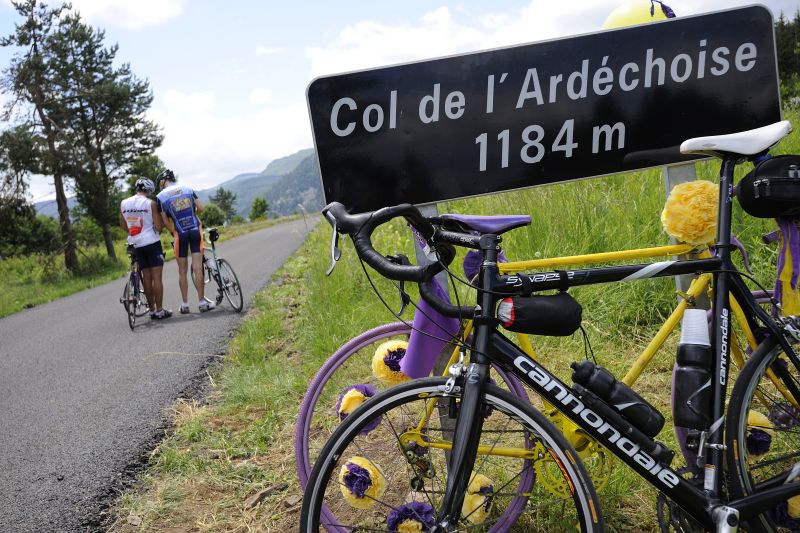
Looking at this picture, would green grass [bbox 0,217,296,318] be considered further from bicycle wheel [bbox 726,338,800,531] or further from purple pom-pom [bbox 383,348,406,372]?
bicycle wheel [bbox 726,338,800,531]

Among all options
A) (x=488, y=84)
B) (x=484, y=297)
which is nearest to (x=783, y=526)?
(x=484, y=297)

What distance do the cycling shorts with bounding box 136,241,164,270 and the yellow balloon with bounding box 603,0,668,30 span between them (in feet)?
24.0

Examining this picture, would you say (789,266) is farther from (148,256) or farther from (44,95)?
(44,95)

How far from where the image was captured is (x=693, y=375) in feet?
6.18

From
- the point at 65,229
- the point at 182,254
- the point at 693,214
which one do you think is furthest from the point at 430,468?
the point at 65,229

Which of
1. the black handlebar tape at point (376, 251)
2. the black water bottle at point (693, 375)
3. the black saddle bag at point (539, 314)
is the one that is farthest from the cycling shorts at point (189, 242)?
the black water bottle at point (693, 375)

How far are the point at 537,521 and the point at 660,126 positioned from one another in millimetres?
1661

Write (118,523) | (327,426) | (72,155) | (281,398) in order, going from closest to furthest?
(118,523), (327,426), (281,398), (72,155)

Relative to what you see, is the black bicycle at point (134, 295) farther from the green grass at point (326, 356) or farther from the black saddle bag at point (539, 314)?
the black saddle bag at point (539, 314)

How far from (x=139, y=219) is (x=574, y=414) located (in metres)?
8.30

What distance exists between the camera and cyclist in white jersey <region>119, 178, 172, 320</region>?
8.77m

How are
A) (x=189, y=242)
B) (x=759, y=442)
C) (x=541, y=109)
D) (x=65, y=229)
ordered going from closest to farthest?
(x=759, y=442) < (x=541, y=109) < (x=189, y=242) < (x=65, y=229)

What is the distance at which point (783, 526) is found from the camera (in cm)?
199

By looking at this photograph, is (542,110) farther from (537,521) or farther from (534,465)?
(537,521)
